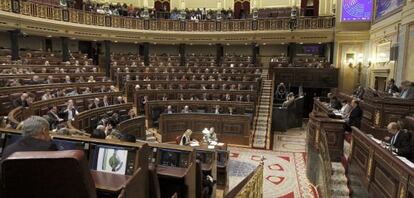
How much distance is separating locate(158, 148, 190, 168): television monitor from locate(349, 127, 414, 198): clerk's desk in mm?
2235

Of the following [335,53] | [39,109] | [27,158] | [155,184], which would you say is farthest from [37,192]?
[335,53]

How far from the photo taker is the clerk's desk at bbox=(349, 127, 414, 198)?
3.02 meters

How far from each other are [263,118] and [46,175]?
9.72m

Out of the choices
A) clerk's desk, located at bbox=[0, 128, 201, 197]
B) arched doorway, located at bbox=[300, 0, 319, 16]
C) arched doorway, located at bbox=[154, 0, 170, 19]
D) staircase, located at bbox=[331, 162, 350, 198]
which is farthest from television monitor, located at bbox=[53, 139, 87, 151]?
arched doorway, located at bbox=[154, 0, 170, 19]

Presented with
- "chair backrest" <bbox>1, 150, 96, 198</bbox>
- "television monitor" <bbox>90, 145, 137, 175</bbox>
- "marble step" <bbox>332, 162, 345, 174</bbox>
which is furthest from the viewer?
"marble step" <bbox>332, 162, 345, 174</bbox>

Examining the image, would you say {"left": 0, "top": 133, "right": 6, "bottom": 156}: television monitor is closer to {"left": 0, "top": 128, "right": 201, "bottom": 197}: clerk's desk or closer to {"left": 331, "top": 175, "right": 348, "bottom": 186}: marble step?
{"left": 0, "top": 128, "right": 201, "bottom": 197}: clerk's desk

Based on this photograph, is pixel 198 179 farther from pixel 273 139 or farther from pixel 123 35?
pixel 123 35

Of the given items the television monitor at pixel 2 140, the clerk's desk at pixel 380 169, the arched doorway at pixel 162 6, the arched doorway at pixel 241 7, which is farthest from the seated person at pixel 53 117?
the arched doorway at pixel 241 7

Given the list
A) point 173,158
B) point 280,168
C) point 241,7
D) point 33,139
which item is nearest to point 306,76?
point 241,7

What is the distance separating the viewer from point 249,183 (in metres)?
2.58

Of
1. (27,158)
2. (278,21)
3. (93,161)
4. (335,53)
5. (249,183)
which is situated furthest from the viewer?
(278,21)

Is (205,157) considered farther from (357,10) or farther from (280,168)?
(357,10)

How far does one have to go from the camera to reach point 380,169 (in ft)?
12.2

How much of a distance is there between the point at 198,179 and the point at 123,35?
1410cm
